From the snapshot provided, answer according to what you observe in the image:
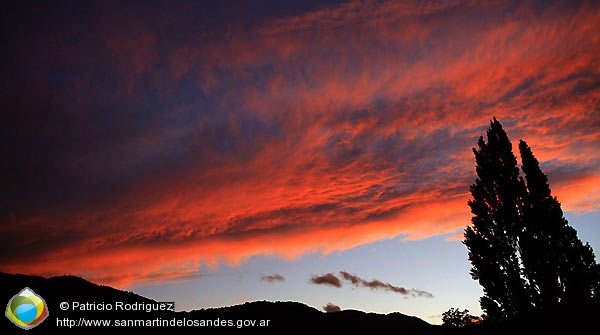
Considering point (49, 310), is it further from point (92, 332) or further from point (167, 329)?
point (167, 329)

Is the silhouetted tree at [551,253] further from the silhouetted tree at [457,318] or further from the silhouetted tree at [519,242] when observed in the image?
the silhouetted tree at [457,318]

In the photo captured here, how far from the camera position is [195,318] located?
99.6 feet

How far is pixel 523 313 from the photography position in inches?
1111

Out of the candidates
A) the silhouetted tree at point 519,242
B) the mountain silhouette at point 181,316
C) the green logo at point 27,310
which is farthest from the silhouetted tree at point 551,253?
the green logo at point 27,310

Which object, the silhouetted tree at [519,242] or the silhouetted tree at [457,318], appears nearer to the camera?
the silhouetted tree at [519,242]

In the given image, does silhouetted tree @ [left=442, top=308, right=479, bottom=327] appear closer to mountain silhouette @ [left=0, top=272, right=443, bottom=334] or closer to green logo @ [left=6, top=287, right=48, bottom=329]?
mountain silhouette @ [left=0, top=272, right=443, bottom=334]

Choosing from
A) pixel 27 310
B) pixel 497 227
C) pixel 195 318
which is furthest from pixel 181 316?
pixel 497 227

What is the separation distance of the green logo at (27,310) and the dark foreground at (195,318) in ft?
1.25

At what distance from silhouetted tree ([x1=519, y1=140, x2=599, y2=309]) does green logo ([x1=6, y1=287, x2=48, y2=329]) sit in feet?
107

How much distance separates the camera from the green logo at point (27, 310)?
2081 cm

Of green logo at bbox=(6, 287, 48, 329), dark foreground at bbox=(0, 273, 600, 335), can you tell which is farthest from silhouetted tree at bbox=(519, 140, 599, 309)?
green logo at bbox=(6, 287, 48, 329)

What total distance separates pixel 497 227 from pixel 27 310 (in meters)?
33.3

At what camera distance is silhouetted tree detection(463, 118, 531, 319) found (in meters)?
29.6

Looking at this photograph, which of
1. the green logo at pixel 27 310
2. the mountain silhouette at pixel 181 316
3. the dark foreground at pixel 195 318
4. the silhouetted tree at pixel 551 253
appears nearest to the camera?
the green logo at pixel 27 310
